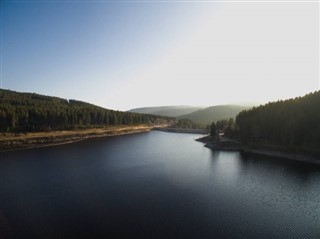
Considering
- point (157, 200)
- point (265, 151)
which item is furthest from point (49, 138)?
point (265, 151)

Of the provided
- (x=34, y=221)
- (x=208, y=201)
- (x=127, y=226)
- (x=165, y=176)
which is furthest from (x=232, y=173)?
(x=34, y=221)

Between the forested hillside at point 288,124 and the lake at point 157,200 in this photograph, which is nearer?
the lake at point 157,200

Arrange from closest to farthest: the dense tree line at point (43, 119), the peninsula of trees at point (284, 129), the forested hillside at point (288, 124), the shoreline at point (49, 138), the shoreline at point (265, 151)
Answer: the shoreline at point (265, 151) < the peninsula of trees at point (284, 129) < the forested hillside at point (288, 124) < the shoreline at point (49, 138) < the dense tree line at point (43, 119)

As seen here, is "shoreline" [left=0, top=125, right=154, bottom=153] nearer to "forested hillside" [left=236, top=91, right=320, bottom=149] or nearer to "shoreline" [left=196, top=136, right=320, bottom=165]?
"shoreline" [left=196, top=136, right=320, bottom=165]

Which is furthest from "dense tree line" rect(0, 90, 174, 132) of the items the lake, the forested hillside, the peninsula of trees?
the forested hillside

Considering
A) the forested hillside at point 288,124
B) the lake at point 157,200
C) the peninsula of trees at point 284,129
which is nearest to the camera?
the lake at point 157,200

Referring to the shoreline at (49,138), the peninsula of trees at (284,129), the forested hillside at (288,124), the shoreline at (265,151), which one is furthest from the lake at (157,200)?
the shoreline at (49,138)

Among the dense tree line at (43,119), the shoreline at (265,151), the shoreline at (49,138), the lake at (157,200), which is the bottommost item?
the lake at (157,200)

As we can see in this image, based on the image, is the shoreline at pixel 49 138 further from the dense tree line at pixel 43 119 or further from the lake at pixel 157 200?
the lake at pixel 157 200
